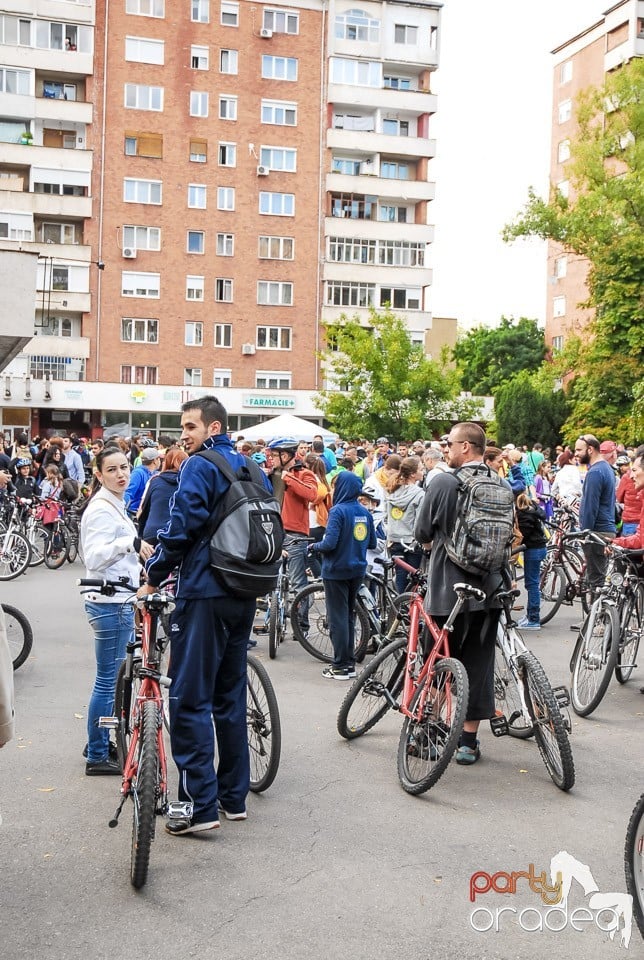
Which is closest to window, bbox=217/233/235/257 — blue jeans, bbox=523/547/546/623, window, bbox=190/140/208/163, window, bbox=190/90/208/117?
window, bbox=190/140/208/163

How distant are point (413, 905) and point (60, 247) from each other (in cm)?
5050

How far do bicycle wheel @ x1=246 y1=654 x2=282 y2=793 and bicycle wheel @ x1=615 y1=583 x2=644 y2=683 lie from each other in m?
3.74

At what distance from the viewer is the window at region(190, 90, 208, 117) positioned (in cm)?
5409

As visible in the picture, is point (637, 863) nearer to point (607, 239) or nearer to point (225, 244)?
point (607, 239)

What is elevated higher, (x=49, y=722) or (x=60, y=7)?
(x=60, y=7)

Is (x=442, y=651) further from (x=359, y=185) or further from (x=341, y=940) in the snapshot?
(x=359, y=185)

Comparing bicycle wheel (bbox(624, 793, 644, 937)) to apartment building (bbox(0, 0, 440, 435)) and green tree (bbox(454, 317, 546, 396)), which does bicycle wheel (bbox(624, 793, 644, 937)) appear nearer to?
apartment building (bbox(0, 0, 440, 435))

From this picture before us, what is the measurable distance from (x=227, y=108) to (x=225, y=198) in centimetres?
443

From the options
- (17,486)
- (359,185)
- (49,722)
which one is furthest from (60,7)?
(49,722)

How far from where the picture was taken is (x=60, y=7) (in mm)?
51094

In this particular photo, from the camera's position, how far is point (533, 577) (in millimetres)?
12664

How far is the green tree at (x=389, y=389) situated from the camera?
48.3 metres

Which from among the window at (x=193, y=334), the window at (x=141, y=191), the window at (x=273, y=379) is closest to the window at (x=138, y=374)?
the window at (x=193, y=334)

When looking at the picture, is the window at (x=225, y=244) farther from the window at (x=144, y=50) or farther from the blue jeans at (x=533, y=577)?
the blue jeans at (x=533, y=577)
